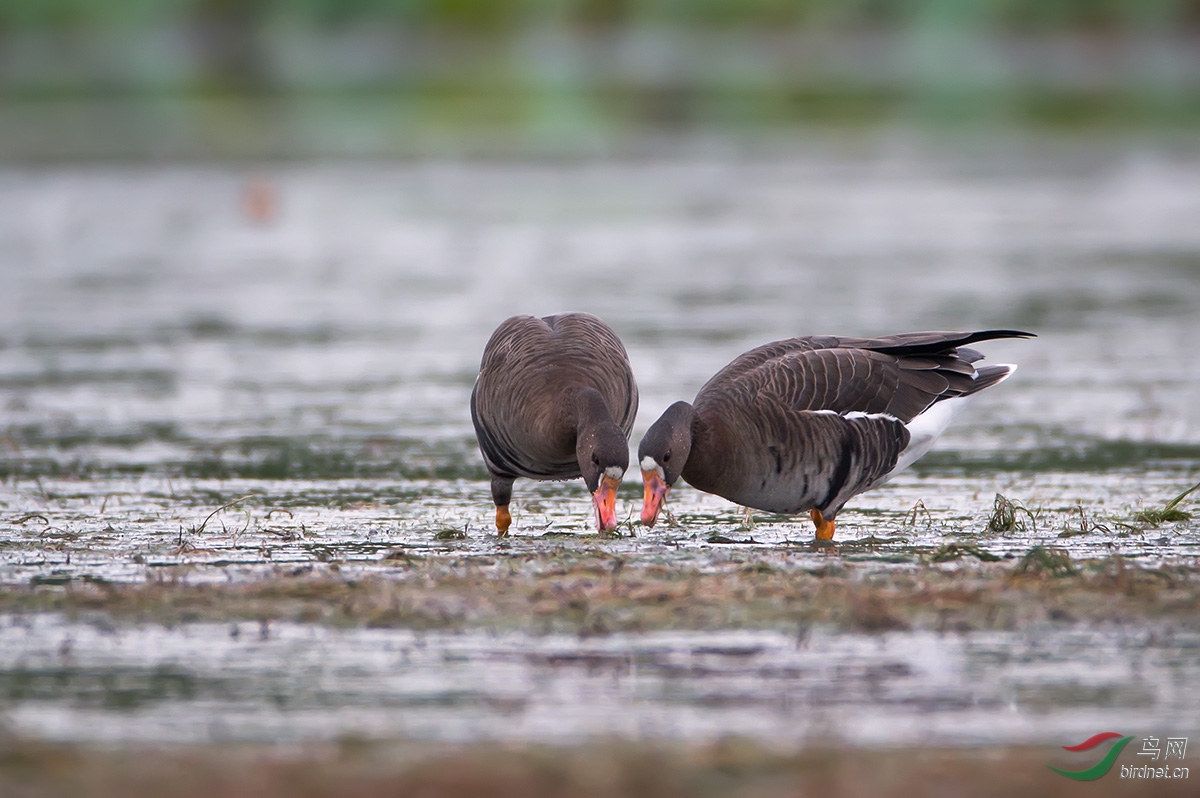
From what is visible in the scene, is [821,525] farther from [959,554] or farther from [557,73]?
[557,73]

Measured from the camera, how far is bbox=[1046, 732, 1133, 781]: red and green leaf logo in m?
5.14

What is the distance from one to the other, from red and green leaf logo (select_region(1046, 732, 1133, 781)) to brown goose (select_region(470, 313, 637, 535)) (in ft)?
10.2

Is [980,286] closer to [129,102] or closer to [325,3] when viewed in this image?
[129,102]

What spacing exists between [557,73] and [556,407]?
49.6m

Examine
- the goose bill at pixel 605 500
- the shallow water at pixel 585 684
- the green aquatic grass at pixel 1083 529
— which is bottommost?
the shallow water at pixel 585 684

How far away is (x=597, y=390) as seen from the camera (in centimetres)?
853

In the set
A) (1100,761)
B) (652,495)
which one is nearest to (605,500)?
(652,495)

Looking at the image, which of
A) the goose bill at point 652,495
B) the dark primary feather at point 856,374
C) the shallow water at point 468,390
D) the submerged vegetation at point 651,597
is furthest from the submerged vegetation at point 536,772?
the dark primary feather at point 856,374

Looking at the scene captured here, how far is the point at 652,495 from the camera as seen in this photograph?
26.9 feet

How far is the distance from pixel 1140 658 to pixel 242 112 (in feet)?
134

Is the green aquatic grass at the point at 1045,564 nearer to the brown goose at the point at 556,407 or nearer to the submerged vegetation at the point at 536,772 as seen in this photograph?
the brown goose at the point at 556,407

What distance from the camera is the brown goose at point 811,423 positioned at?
A: 27.4ft

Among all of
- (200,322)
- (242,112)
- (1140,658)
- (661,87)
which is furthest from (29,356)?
(661,87)

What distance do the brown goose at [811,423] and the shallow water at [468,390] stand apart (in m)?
0.31
